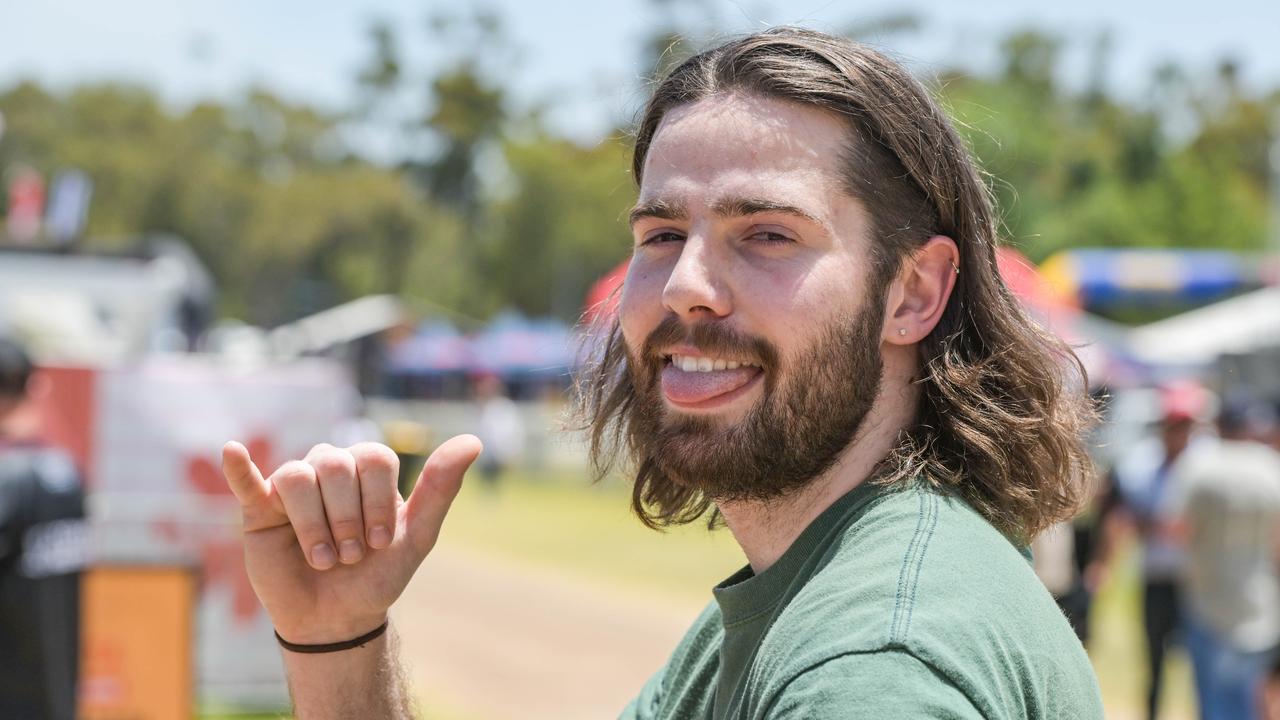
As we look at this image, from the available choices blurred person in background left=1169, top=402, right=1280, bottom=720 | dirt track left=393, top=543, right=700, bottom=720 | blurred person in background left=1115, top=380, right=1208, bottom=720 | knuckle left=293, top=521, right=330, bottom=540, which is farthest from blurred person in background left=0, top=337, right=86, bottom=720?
blurred person in background left=1115, top=380, right=1208, bottom=720

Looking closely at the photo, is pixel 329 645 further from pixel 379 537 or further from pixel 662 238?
pixel 662 238

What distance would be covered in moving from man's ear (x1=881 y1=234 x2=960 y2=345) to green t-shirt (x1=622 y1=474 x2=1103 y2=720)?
0.27 m

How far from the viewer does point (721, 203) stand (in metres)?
1.70

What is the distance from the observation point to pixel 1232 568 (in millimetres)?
6992

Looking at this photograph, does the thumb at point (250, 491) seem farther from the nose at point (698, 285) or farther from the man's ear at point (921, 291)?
the man's ear at point (921, 291)

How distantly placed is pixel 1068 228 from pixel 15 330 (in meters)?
45.4

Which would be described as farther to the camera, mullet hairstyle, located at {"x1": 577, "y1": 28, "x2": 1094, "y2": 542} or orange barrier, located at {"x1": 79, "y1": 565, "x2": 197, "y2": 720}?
orange barrier, located at {"x1": 79, "y1": 565, "x2": 197, "y2": 720}

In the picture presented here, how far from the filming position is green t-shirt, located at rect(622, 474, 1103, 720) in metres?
1.27

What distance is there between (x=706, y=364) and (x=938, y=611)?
0.50 metres

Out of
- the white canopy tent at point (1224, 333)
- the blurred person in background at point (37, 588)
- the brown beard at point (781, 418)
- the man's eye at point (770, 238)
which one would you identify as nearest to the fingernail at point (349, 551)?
the brown beard at point (781, 418)

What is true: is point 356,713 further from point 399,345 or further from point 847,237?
point 399,345

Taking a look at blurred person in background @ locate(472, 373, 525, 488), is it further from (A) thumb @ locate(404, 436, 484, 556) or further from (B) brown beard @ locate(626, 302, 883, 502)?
(B) brown beard @ locate(626, 302, 883, 502)

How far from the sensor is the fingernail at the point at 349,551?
1.80m

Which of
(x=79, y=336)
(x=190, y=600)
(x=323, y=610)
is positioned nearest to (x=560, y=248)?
(x=79, y=336)
